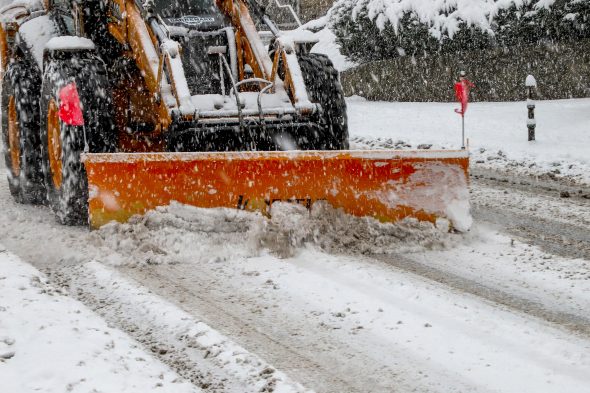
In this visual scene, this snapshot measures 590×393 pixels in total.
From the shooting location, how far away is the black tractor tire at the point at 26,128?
6.78 metres

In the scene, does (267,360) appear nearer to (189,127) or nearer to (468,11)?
(189,127)

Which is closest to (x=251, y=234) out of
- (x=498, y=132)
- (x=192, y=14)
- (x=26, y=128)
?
(x=192, y=14)

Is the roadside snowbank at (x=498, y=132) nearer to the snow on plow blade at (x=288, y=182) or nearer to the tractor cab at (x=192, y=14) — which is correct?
the snow on plow blade at (x=288, y=182)

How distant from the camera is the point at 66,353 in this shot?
10.3ft

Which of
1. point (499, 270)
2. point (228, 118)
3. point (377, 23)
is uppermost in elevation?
point (377, 23)

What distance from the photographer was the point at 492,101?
1419 cm

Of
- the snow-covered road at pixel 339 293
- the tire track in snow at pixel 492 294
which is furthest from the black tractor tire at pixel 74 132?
the tire track in snow at pixel 492 294

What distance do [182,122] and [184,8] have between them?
4.96 ft

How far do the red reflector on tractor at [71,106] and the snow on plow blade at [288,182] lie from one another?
1.89 ft

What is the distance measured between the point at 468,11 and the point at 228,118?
9.15 meters

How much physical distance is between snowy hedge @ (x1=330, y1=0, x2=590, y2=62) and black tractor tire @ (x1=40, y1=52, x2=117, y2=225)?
9167mm

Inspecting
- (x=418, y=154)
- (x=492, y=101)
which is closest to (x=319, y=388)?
(x=418, y=154)

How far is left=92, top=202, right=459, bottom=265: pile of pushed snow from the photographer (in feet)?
16.0

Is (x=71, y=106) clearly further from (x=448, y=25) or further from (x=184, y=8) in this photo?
(x=448, y=25)
